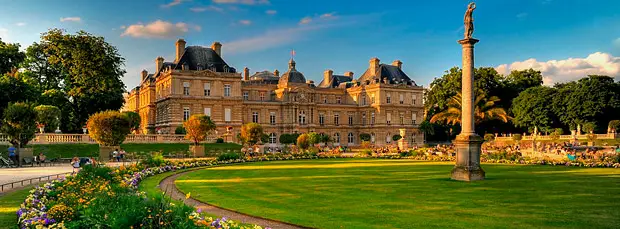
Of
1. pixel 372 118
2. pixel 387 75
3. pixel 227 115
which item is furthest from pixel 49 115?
pixel 387 75

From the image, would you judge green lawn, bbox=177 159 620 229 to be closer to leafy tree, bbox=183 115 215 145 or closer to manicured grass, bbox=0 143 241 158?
leafy tree, bbox=183 115 215 145

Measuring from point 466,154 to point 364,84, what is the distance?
200 feet

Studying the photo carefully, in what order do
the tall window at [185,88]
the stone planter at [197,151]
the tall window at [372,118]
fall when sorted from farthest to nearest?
1. the tall window at [372,118]
2. the tall window at [185,88]
3. the stone planter at [197,151]

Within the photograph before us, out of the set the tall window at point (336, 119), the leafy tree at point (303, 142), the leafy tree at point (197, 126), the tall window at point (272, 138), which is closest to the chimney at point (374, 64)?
the tall window at point (336, 119)

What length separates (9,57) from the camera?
46.8 m

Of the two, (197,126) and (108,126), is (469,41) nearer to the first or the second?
(108,126)

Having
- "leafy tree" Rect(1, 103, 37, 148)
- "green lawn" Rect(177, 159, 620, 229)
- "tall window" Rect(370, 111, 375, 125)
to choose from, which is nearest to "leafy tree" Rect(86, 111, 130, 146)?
"leafy tree" Rect(1, 103, 37, 148)

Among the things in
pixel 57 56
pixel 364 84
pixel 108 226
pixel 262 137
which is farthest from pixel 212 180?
pixel 364 84

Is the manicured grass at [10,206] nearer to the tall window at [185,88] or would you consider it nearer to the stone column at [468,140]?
the stone column at [468,140]

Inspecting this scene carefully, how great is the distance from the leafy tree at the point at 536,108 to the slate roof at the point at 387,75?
19.5 metres

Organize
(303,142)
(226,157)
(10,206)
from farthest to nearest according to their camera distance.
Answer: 1. (303,142)
2. (226,157)
3. (10,206)

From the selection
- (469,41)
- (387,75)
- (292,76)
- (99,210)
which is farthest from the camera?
(387,75)

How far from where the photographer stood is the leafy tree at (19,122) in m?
30.4

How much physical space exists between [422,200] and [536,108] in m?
56.1
